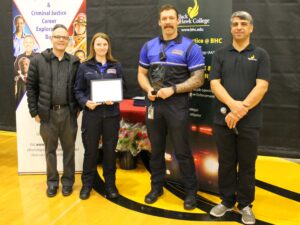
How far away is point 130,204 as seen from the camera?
3467mm

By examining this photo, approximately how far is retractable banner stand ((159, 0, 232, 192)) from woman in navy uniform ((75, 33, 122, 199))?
2.39 ft

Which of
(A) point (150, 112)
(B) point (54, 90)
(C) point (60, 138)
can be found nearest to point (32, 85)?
(B) point (54, 90)

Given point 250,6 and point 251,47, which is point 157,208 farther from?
point 250,6

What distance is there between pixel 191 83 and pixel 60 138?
1399mm

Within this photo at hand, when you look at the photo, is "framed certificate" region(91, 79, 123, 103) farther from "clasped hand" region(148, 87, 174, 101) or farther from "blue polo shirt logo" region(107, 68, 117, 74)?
"clasped hand" region(148, 87, 174, 101)

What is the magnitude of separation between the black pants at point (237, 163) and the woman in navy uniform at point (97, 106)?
983 mm

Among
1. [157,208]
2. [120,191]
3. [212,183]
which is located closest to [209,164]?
[212,183]

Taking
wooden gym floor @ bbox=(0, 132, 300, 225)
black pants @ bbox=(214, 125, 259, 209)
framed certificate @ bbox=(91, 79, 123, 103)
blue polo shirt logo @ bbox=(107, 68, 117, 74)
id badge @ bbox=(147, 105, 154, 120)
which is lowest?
wooden gym floor @ bbox=(0, 132, 300, 225)

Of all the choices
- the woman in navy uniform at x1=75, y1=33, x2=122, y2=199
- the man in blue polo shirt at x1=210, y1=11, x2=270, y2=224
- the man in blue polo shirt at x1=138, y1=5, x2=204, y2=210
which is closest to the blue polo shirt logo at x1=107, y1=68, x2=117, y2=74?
the woman in navy uniform at x1=75, y1=33, x2=122, y2=199

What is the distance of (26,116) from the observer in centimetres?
418

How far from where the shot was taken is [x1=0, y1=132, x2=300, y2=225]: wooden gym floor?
125 inches

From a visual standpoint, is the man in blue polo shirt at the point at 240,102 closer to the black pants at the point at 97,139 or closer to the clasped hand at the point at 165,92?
the clasped hand at the point at 165,92

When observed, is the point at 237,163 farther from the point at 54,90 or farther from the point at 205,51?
the point at 54,90

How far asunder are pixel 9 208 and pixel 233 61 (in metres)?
2.33
